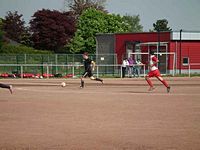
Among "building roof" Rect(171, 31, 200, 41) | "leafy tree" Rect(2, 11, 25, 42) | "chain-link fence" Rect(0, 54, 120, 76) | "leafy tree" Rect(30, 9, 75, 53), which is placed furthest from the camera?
"leafy tree" Rect(2, 11, 25, 42)

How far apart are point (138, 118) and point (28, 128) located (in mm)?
2951

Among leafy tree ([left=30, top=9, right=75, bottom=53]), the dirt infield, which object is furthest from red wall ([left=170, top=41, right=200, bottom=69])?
the dirt infield

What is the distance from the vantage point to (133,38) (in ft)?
204

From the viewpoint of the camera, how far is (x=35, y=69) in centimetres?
4691

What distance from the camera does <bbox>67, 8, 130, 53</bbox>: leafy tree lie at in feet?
267

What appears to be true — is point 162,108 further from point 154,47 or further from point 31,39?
point 31,39

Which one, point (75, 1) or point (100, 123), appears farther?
point (75, 1)

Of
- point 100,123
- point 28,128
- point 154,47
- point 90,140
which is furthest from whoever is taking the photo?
point 154,47

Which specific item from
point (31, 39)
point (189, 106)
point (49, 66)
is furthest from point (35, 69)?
point (31, 39)

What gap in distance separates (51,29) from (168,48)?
36434mm

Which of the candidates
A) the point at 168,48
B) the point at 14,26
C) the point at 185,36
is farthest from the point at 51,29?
the point at 185,36

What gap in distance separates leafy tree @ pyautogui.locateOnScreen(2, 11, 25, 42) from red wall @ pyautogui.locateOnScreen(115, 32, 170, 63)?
4471cm

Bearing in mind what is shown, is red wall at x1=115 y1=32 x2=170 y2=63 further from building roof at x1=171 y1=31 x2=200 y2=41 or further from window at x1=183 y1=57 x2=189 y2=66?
window at x1=183 y1=57 x2=189 y2=66

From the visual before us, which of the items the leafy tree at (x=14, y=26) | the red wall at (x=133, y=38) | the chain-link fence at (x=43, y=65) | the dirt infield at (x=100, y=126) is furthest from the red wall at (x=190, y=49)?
the leafy tree at (x=14, y=26)
